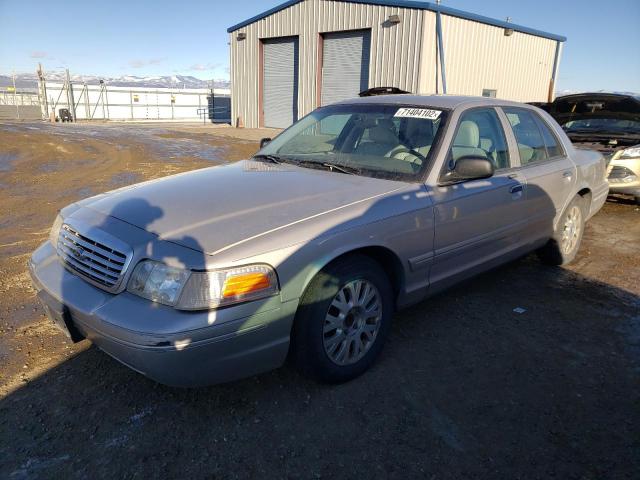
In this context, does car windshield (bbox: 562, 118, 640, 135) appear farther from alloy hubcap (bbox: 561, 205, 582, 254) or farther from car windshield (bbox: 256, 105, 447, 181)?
car windshield (bbox: 256, 105, 447, 181)

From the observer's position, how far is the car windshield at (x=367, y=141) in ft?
11.2

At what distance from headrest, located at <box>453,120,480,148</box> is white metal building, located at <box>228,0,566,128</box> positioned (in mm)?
12976

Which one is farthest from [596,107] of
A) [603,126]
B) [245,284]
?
[245,284]

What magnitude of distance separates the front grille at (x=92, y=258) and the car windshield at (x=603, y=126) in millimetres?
8213

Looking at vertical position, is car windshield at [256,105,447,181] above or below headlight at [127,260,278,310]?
above

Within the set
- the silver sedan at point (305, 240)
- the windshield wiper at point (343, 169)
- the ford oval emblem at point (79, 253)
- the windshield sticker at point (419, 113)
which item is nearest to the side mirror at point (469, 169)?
the silver sedan at point (305, 240)

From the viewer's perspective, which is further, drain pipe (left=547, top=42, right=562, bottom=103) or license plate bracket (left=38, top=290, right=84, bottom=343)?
drain pipe (left=547, top=42, right=562, bottom=103)

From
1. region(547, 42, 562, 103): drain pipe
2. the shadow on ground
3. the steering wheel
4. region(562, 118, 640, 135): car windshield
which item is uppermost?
region(547, 42, 562, 103): drain pipe

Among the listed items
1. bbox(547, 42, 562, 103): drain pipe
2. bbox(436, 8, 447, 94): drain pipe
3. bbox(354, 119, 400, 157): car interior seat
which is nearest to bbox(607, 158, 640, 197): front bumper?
bbox(354, 119, 400, 157): car interior seat

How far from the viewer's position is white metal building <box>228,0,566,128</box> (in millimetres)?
16172

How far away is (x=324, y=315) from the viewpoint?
8.65ft

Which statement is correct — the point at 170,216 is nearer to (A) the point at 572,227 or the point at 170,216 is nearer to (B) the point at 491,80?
(A) the point at 572,227

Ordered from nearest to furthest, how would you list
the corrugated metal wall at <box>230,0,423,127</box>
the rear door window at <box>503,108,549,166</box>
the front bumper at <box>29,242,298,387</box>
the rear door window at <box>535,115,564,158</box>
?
the front bumper at <box>29,242,298,387</box>
the rear door window at <box>503,108,549,166</box>
the rear door window at <box>535,115,564,158</box>
the corrugated metal wall at <box>230,0,423,127</box>

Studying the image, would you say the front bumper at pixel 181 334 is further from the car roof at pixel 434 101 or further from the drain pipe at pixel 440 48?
the drain pipe at pixel 440 48
